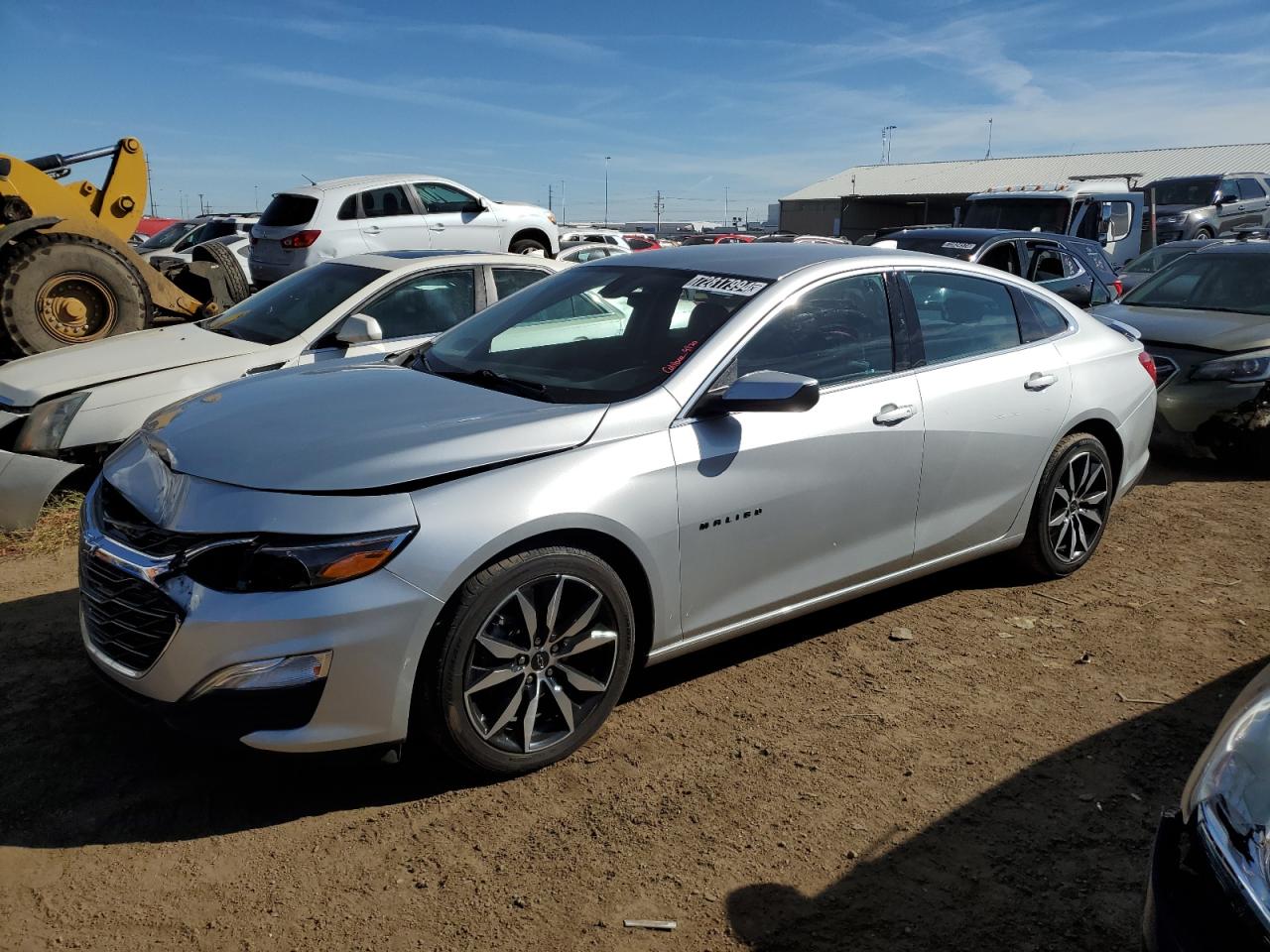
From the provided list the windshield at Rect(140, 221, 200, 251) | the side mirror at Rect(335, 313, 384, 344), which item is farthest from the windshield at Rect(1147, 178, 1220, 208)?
the windshield at Rect(140, 221, 200, 251)

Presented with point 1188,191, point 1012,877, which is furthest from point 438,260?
point 1188,191

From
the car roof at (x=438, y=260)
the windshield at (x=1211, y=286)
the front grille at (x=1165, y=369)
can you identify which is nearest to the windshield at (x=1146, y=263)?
the windshield at (x=1211, y=286)

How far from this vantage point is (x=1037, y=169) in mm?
45062

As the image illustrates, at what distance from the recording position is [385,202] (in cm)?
1303

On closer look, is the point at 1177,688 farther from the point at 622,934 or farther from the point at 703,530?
the point at 622,934

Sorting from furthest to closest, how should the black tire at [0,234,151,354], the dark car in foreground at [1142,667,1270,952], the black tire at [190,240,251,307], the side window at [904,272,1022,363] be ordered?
1. the black tire at [190,240,251,307]
2. the black tire at [0,234,151,354]
3. the side window at [904,272,1022,363]
4. the dark car in foreground at [1142,667,1270,952]

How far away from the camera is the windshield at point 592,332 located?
11.9 ft

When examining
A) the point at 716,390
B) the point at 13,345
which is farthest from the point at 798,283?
the point at 13,345

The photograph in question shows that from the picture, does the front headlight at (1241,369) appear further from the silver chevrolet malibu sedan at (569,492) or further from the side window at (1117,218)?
the side window at (1117,218)

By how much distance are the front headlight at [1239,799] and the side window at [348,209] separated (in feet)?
39.8

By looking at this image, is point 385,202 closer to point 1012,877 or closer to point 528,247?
point 528,247

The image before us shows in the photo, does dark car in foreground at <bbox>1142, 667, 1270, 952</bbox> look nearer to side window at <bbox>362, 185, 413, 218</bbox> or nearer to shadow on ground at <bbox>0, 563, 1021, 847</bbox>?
shadow on ground at <bbox>0, 563, 1021, 847</bbox>

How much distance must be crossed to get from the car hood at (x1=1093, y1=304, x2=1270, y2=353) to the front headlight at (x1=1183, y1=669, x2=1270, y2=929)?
5691 millimetres

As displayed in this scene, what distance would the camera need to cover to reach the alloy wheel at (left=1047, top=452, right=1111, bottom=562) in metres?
4.82
